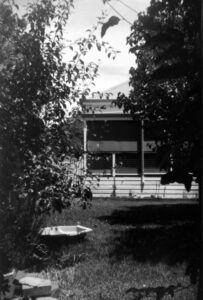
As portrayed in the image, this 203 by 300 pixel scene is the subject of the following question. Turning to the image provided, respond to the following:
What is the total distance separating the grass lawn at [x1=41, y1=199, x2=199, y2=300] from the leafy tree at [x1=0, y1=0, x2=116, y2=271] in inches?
30.3

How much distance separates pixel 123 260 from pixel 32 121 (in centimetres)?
309

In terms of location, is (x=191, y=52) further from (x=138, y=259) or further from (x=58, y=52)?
(x=138, y=259)

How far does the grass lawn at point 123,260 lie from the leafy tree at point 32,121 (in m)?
0.77

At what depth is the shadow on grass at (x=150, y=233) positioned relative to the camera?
21.3 feet

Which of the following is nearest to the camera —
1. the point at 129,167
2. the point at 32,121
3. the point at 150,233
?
the point at 32,121

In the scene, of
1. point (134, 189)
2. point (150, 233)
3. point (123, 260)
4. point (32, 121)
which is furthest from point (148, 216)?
point (32, 121)

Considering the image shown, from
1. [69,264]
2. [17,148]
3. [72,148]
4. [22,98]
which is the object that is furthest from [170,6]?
[69,264]

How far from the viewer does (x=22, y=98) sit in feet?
12.6

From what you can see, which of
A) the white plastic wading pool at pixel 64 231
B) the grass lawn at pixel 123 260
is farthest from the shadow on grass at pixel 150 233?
the white plastic wading pool at pixel 64 231

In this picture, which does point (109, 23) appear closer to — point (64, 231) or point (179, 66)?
point (179, 66)

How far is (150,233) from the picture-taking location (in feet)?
28.6

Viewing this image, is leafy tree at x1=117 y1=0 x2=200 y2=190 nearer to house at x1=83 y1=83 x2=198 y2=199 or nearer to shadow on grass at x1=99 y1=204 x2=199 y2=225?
shadow on grass at x1=99 y1=204 x2=199 y2=225

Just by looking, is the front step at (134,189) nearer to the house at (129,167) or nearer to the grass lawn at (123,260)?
the house at (129,167)

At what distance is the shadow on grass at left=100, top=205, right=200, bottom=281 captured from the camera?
650 cm
